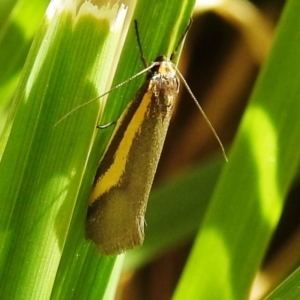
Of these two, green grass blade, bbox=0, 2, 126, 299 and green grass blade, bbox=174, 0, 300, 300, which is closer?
green grass blade, bbox=0, 2, 126, 299

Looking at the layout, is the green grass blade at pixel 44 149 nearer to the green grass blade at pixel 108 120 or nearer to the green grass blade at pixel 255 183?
the green grass blade at pixel 108 120

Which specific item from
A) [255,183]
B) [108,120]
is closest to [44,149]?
[108,120]

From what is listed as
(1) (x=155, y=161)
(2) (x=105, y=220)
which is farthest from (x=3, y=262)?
(1) (x=155, y=161)

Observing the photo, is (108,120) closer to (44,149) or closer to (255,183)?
(44,149)

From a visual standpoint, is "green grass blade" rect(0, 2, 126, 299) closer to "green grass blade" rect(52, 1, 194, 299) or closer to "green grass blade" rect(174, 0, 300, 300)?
"green grass blade" rect(52, 1, 194, 299)

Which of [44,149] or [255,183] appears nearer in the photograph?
[44,149]

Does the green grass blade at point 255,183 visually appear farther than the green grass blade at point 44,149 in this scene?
Yes

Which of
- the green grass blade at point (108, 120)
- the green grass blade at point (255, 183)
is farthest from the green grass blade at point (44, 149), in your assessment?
the green grass blade at point (255, 183)

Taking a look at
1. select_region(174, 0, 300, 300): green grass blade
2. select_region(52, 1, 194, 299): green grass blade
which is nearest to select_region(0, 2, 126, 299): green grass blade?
select_region(52, 1, 194, 299): green grass blade
